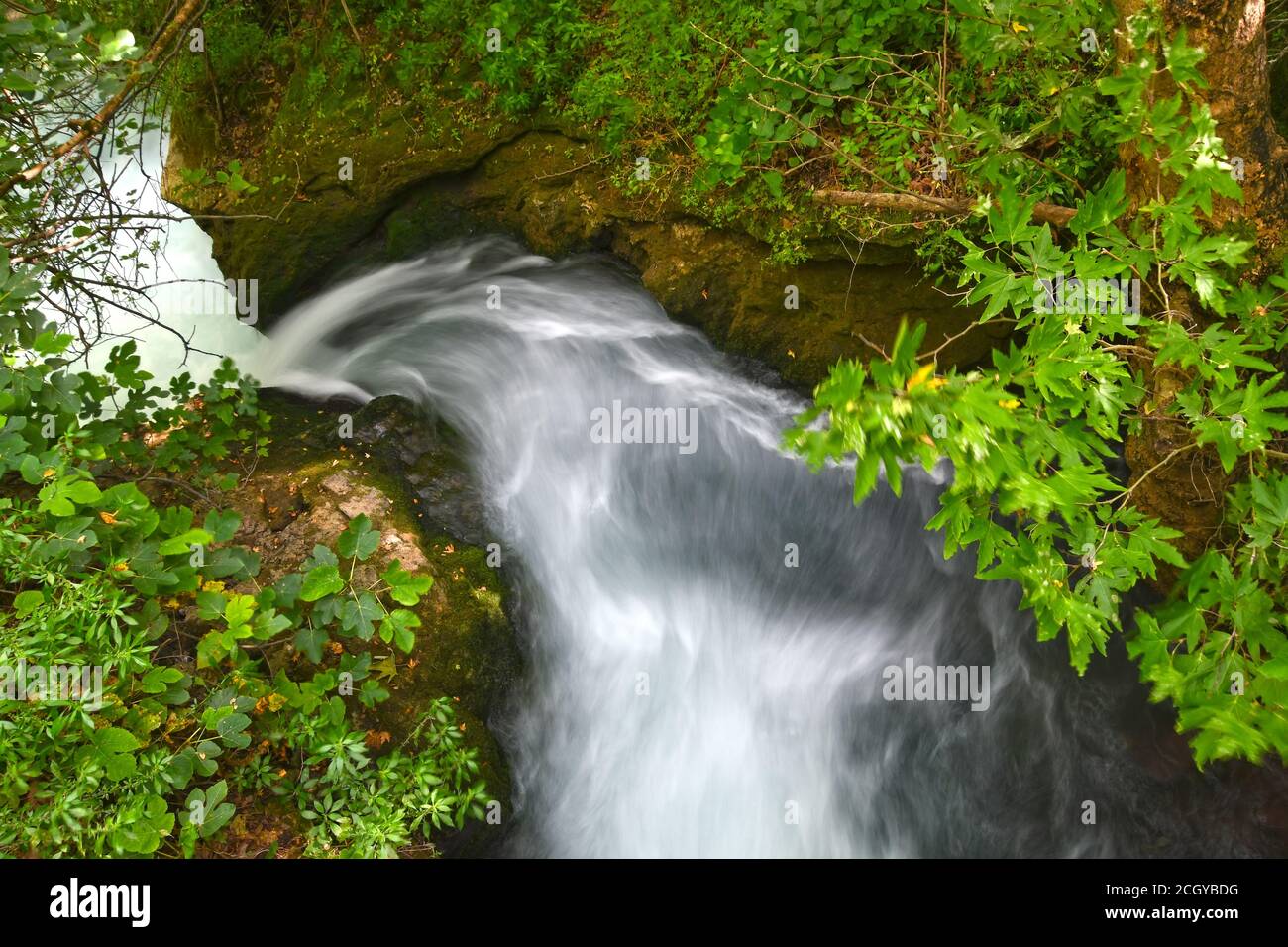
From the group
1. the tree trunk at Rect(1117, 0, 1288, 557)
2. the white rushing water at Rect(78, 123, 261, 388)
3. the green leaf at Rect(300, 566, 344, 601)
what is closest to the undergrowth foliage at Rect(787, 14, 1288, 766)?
the tree trunk at Rect(1117, 0, 1288, 557)

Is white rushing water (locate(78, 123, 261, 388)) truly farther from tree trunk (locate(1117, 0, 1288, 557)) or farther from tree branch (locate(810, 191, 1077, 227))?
tree trunk (locate(1117, 0, 1288, 557))

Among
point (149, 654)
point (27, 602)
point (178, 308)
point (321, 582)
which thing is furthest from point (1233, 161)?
point (178, 308)

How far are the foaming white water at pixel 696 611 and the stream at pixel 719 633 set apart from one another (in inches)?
0.5

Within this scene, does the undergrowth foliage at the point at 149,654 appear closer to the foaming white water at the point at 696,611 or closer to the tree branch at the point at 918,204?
the foaming white water at the point at 696,611

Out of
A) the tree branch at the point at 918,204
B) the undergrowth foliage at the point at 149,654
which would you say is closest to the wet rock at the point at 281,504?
the undergrowth foliage at the point at 149,654

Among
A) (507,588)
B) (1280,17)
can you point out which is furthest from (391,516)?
(1280,17)

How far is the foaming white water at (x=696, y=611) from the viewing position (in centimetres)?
476

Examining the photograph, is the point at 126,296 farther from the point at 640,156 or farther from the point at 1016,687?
the point at 1016,687

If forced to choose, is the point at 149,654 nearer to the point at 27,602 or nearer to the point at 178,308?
the point at 27,602

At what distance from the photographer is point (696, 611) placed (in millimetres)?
5191

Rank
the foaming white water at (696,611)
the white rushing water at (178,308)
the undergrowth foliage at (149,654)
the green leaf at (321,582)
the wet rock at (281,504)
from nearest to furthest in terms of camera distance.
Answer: the undergrowth foliage at (149,654) → the green leaf at (321,582) → the wet rock at (281,504) → the foaming white water at (696,611) → the white rushing water at (178,308)

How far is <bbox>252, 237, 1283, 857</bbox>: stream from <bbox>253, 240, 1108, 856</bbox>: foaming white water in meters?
0.01

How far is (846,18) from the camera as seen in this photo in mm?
4766

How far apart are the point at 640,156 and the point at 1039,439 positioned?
350 centimetres
